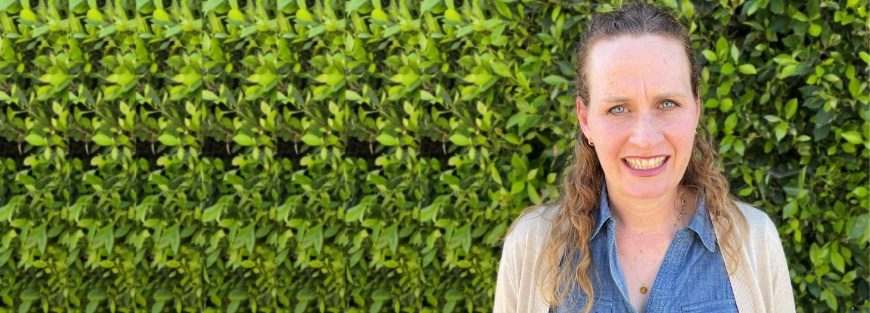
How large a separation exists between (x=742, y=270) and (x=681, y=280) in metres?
0.16

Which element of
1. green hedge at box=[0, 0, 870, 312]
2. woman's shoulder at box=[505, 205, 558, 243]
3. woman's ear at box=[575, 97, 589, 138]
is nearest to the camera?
woman's ear at box=[575, 97, 589, 138]

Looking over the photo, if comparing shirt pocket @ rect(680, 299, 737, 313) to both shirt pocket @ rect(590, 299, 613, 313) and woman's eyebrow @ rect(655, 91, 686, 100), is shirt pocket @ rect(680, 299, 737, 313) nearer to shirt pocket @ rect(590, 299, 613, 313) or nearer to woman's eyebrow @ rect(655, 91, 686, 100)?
shirt pocket @ rect(590, 299, 613, 313)

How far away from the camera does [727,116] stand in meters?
2.93

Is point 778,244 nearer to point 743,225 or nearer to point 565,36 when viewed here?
point 743,225

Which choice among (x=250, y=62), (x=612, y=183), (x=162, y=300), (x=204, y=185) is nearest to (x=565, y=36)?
(x=612, y=183)

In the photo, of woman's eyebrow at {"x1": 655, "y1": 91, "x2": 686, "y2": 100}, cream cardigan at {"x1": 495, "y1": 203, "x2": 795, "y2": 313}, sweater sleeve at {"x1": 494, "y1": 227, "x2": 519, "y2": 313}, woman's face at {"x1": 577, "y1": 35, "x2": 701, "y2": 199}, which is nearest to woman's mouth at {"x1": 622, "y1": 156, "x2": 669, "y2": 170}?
woman's face at {"x1": 577, "y1": 35, "x2": 701, "y2": 199}

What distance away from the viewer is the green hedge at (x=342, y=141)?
288 cm

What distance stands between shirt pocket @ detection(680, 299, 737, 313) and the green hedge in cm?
99

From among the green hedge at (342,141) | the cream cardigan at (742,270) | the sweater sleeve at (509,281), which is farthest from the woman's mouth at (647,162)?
the green hedge at (342,141)

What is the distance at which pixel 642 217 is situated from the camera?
217cm

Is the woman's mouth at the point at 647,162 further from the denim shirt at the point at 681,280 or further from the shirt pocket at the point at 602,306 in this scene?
the shirt pocket at the point at 602,306

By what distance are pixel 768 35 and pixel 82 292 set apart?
3466 mm

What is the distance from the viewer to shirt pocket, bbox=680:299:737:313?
200 centimetres

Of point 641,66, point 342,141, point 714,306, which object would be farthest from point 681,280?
point 342,141
